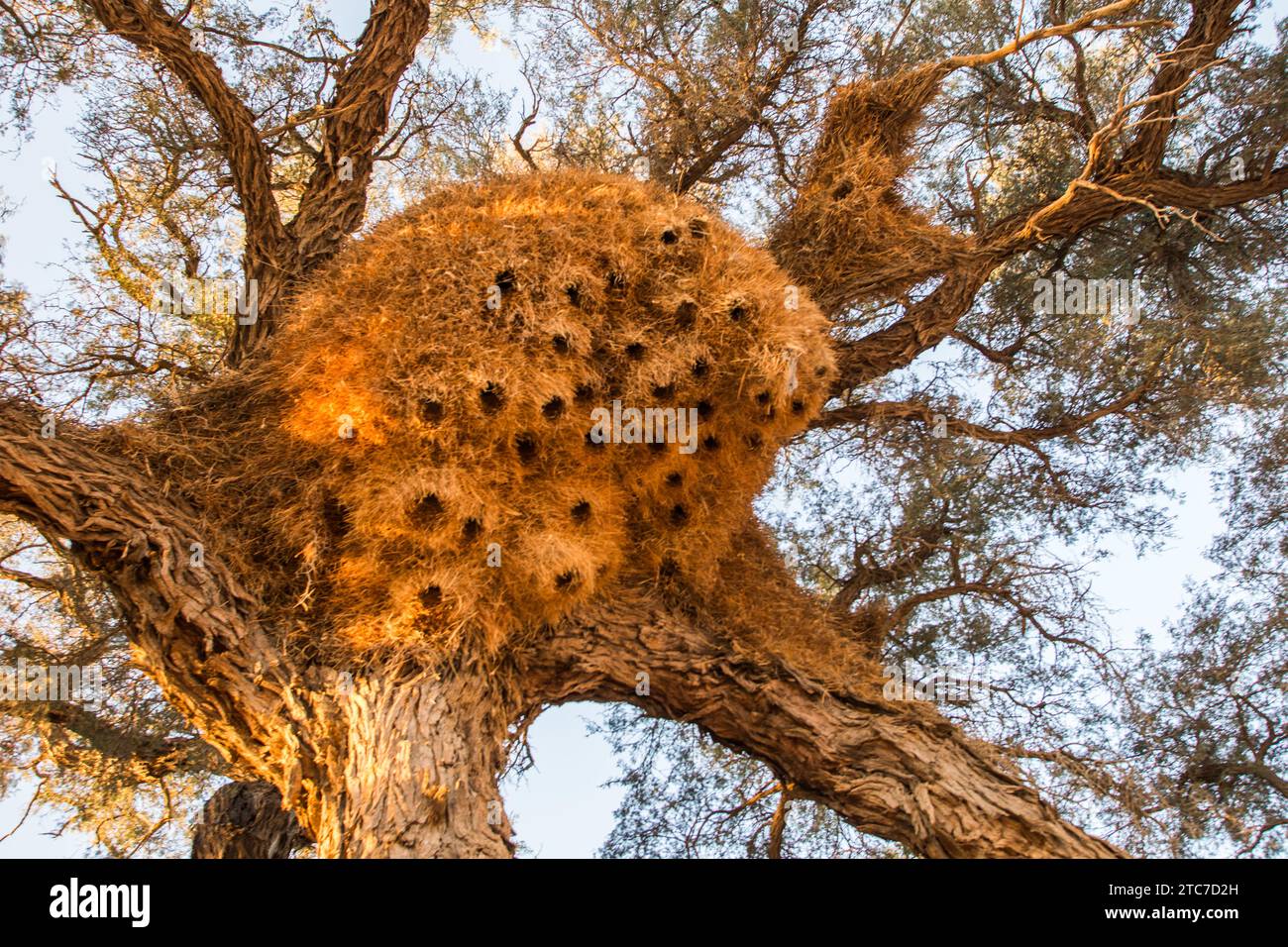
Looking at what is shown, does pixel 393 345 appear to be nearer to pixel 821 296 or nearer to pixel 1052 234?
pixel 821 296

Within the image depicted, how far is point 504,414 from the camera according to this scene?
19.6ft

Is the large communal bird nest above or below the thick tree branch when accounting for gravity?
above

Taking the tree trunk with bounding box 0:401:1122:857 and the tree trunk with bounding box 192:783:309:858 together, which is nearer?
the tree trunk with bounding box 0:401:1122:857

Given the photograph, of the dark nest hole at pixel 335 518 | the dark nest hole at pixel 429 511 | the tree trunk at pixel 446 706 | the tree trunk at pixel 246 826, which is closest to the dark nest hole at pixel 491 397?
the dark nest hole at pixel 429 511

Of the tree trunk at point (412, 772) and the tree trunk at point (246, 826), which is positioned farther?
the tree trunk at point (246, 826)

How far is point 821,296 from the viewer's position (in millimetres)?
7945

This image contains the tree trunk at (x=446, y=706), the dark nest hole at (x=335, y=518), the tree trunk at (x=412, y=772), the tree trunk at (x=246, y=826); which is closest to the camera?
the tree trunk at (x=412, y=772)

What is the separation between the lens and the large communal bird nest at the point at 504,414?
236 inches

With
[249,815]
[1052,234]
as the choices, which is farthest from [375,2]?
[249,815]

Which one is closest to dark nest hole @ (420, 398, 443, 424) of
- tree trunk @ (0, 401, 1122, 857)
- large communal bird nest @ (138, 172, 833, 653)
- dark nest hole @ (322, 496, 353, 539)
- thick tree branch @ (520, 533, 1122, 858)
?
large communal bird nest @ (138, 172, 833, 653)

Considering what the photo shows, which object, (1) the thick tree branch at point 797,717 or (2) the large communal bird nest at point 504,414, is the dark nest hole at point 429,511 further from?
(1) the thick tree branch at point 797,717

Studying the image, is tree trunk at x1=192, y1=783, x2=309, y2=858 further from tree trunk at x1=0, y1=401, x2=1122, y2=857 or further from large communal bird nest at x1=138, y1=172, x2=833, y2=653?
large communal bird nest at x1=138, y1=172, x2=833, y2=653

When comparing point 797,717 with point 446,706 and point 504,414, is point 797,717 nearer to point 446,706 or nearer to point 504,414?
point 446,706

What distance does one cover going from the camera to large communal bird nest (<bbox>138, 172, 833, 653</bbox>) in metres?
5.99
